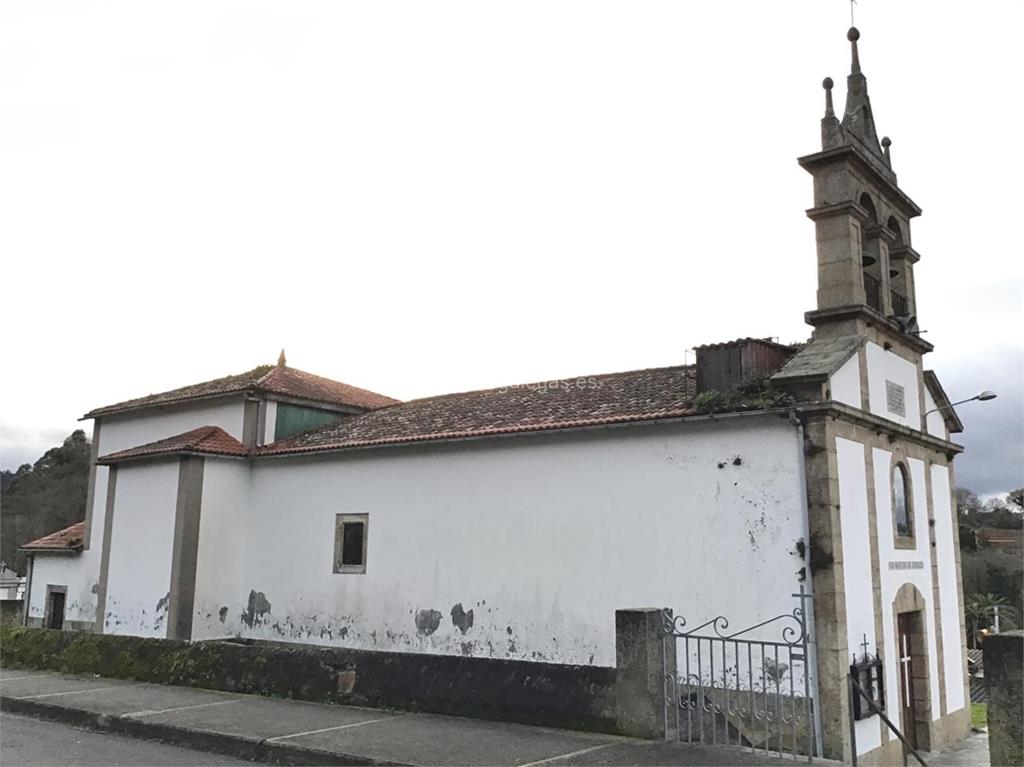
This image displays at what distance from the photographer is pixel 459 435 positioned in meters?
13.2

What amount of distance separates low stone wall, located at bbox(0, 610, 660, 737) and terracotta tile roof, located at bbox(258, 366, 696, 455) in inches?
149

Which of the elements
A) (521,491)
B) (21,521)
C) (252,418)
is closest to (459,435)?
(521,491)

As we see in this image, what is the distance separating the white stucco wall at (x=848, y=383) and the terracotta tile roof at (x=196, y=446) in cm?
1063

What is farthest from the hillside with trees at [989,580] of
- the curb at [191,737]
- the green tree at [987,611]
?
the curb at [191,737]

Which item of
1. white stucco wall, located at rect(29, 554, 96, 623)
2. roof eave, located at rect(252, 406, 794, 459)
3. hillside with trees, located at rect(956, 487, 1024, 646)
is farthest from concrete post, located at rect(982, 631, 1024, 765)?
hillside with trees, located at rect(956, 487, 1024, 646)

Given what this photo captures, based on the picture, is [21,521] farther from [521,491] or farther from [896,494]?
[896,494]

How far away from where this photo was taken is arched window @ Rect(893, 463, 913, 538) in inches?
486

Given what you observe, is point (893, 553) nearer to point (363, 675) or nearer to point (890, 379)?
point (890, 379)

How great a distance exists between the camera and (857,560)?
10578mm

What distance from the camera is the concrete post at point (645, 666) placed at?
798cm

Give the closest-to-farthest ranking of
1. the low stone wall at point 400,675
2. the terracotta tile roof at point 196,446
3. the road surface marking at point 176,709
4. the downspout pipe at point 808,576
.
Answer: the low stone wall at point 400,675
the downspout pipe at point 808,576
the road surface marking at point 176,709
the terracotta tile roof at point 196,446

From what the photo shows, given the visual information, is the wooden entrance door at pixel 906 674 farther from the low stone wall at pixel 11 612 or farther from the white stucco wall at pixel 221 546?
the low stone wall at pixel 11 612

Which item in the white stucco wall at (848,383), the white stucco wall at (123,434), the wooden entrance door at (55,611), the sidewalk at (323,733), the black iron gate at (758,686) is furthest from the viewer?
the wooden entrance door at (55,611)

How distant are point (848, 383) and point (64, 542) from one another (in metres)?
16.4
